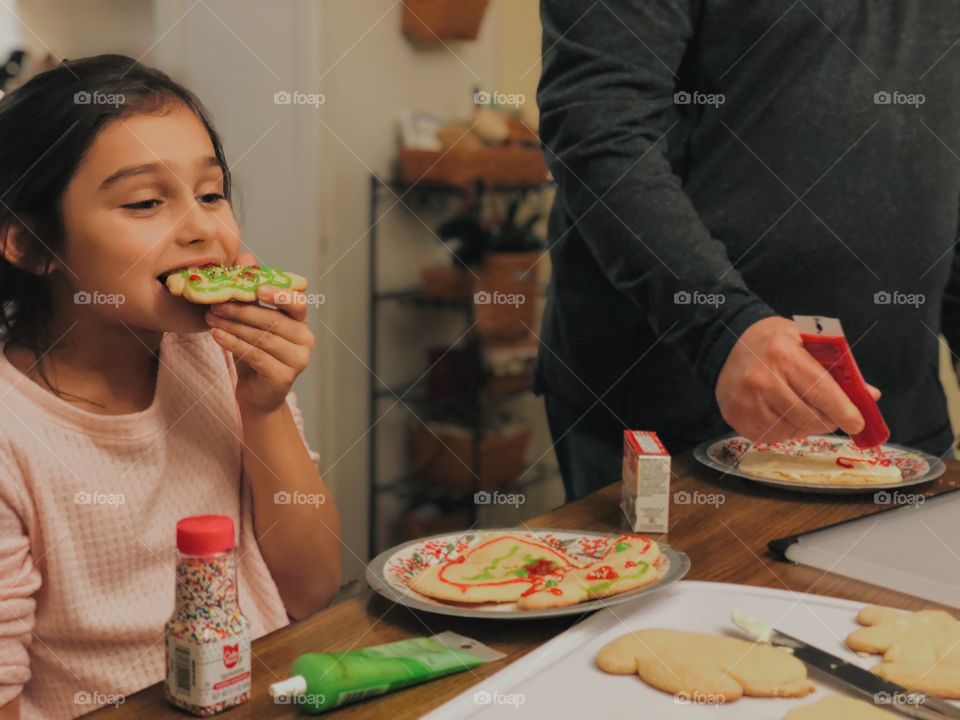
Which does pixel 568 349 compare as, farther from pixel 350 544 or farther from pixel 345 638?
pixel 350 544

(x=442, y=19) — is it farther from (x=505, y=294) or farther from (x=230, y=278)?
(x=230, y=278)

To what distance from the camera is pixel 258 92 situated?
8.86ft

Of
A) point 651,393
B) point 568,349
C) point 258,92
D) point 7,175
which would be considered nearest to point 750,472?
point 651,393

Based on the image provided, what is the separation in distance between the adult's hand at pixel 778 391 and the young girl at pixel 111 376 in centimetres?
49

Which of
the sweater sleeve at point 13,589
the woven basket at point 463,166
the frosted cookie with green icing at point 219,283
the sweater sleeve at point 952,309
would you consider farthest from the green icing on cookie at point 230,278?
the woven basket at point 463,166

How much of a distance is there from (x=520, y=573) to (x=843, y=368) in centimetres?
45

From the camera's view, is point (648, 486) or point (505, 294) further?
point (505, 294)

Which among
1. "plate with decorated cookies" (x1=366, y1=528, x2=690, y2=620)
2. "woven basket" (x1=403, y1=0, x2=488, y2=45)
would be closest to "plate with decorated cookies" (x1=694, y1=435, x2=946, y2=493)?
"plate with decorated cookies" (x1=366, y1=528, x2=690, y2=620)

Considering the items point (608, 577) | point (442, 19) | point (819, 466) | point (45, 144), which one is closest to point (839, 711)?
point (608, 577)

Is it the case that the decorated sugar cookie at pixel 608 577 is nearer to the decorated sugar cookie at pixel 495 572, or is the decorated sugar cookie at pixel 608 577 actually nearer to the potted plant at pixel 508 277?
the decorated sugar cookie at pixel 495 572

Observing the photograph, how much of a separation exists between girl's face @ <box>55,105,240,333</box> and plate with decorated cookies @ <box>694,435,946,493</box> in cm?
67

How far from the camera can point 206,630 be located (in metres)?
0.72

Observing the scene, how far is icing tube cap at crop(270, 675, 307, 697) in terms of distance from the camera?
724 mm

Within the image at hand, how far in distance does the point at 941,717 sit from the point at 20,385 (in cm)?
87
